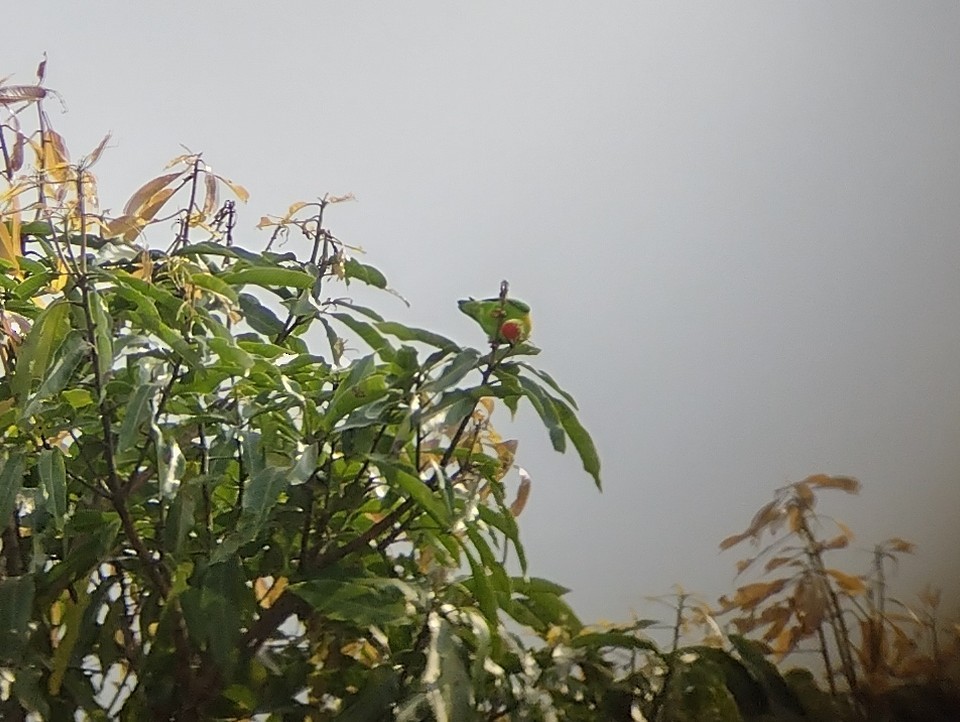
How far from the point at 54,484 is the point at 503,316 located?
261 millimetres

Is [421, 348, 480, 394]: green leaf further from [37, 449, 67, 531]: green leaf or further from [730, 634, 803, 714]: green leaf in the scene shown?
[730, 634, 803, 714]: green leaf

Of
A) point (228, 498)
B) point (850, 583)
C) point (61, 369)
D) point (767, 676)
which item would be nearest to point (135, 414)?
point (61, 369)

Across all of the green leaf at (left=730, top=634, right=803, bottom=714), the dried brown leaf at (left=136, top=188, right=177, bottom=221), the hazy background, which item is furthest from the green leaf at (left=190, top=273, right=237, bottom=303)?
the hazy background

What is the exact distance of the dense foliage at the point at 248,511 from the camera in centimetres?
51

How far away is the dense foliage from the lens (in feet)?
1.69

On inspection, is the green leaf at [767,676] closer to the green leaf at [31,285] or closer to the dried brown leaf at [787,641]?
the dried brown leaf at [787,641]

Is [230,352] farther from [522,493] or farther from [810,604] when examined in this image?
[810,604]

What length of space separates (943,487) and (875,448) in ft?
0.30

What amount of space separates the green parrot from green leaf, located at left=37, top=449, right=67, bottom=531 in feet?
0.78

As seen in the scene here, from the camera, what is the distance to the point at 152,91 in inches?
43.7

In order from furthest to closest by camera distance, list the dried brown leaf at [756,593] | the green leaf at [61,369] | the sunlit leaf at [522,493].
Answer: the dried brown leaf at [756,593] < the sunlit leaf at [522,493] < the green leaf at [61,369]

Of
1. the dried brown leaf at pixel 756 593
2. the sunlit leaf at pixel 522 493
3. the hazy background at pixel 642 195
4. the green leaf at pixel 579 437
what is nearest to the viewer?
the green leaf at pixel 579 437

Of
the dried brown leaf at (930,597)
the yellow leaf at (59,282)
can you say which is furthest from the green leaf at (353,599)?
the dried brown leaf at (930,597)

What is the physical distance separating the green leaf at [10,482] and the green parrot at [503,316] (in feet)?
0.85
